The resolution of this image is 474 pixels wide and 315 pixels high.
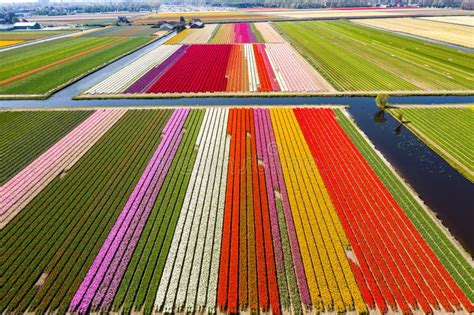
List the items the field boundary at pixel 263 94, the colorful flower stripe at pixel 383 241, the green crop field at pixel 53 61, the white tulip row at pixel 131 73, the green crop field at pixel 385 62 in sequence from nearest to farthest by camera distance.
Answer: the colorful flower stripe at pixel 383 241
the field boundary at pixel 263 94
the green crop field at pixel 385 62
the white tulip row at pixel 131 73
the green crop field at pixel 53 61

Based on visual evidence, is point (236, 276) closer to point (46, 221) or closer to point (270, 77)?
point (46, 221)

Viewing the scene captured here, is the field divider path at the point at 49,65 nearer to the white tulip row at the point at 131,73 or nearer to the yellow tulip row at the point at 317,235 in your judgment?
the white tulip row at the point at 131,73

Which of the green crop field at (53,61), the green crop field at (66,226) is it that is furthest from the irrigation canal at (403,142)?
the green crop field at (66,226)

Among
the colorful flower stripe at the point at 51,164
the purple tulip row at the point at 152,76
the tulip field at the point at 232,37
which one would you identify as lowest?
the colorful flower stripe at the point at 51,164

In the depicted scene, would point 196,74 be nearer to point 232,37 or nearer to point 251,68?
point 251,68

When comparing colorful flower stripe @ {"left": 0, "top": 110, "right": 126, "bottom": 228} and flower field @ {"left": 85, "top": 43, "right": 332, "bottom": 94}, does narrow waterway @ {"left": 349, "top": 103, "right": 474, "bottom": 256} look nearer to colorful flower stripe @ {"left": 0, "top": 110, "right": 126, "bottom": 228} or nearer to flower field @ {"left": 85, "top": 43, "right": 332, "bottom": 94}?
flower field @ {"left": 85, "top": 43, "right": 332, "bottom": 94}

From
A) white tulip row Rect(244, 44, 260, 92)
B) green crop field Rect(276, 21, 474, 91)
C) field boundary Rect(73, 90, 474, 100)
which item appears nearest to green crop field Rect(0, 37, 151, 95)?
Answer: field boundary Rect(73, 90, 474, 100)

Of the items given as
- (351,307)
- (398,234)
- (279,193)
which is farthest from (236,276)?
(398,234)
